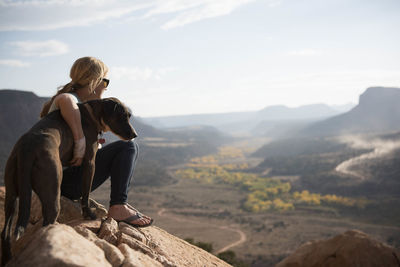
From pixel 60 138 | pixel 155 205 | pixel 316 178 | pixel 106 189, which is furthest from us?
pixel 316 178

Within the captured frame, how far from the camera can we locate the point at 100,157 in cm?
413

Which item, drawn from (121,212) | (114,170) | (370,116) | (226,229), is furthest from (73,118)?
(370,116)

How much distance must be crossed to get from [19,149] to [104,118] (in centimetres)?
107

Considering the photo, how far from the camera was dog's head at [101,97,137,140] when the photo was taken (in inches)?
154

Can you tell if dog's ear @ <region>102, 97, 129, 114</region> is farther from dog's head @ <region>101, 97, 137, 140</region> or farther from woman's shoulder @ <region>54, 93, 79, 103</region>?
woman's shoulder @ <region>54, 93, 79, 103</region>

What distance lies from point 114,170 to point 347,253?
3079 millimetres

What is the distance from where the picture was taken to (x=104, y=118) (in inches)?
154

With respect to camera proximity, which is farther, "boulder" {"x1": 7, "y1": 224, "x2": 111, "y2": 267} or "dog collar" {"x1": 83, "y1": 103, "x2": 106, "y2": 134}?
"dog collar" {"x1": 83, "y1": 103, "x2": 106, "y2": 134}

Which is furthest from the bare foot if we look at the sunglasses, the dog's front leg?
the sunglasses

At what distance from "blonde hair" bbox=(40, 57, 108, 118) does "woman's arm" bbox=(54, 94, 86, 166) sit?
36cm

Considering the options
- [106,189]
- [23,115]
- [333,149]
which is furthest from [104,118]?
[333,149]

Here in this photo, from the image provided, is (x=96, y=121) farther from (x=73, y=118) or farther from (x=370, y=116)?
(x=370, y=116)

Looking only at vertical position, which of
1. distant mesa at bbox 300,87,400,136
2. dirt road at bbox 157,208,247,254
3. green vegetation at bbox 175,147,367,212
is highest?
distant mesa at bbox 300,87,400,136

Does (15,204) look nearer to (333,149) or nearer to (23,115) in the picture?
(23,115)
